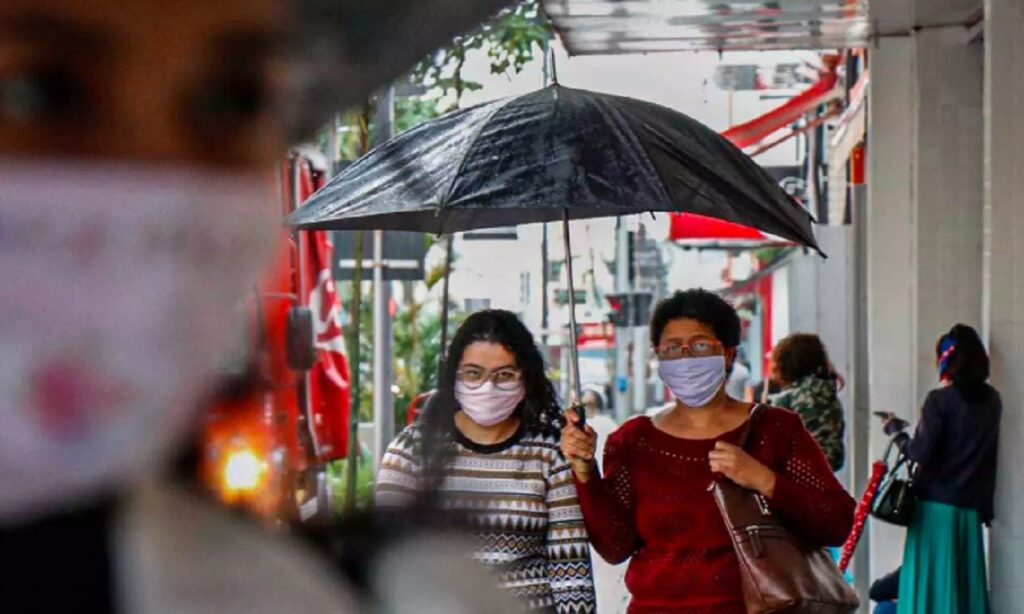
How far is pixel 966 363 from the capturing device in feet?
22.9

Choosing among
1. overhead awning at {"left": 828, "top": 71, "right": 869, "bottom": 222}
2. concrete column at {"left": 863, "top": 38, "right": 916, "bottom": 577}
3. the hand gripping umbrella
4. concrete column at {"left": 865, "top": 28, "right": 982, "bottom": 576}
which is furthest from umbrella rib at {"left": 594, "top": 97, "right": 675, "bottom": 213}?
overhead awning at {"left": 828, "top": 71, "right": 869, "bottom": 222}

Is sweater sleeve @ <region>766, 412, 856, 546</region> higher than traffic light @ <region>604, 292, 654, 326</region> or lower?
higher

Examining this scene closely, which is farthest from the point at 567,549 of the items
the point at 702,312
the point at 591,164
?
the point at 591,164

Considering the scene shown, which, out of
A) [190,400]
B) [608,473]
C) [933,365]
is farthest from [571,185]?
[933,365]

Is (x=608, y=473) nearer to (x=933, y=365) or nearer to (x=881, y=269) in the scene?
(x=933, y=365)

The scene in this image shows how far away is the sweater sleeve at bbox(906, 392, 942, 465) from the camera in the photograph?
710cm

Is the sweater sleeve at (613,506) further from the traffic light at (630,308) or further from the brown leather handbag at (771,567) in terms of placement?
the traffic light at (630,308)

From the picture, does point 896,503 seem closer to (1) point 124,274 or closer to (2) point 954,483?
(2) point 954,483

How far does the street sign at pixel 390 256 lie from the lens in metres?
1.01

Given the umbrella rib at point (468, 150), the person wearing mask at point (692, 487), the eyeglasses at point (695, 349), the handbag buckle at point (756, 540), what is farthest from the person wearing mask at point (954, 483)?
the umbrella rib at point (468, 150)

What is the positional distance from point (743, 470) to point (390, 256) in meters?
3.21

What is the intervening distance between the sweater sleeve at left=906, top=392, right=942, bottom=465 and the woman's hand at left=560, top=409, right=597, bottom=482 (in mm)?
3108

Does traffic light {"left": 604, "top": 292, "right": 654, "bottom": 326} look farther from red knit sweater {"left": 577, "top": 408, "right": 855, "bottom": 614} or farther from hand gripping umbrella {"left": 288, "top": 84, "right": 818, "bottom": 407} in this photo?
red knit sweater {"left": 577, "top": 408, "right": 855, "bottom": 614}

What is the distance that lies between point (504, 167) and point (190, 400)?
3733mm
